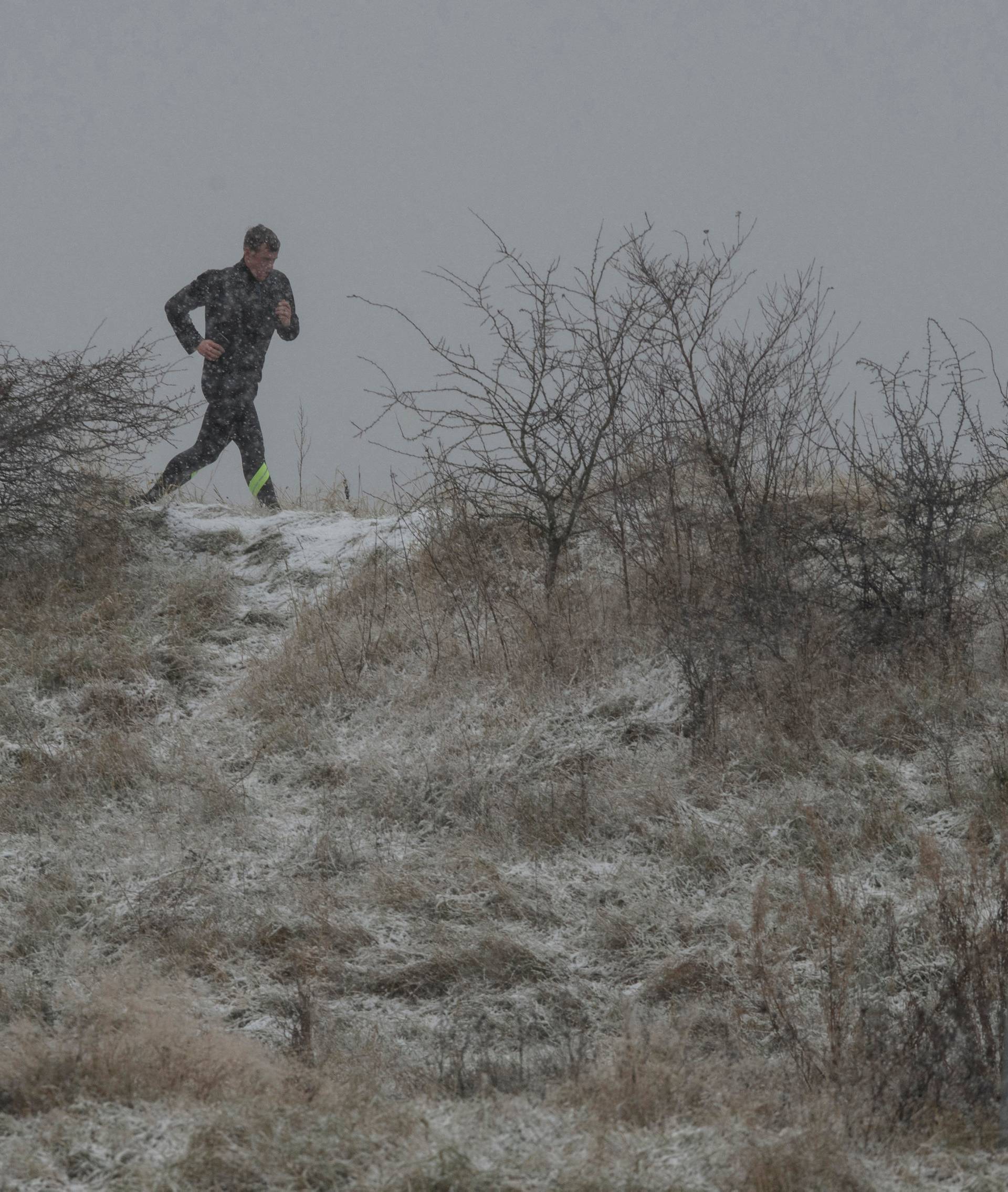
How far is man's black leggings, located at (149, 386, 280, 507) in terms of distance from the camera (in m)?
8.88

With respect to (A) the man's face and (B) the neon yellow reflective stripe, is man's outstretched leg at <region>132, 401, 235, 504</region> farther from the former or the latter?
(A) the man's face

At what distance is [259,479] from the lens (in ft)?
30.8

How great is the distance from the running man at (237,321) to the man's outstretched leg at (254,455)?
0.05 metres

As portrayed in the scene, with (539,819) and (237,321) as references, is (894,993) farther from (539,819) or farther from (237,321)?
(237,321)

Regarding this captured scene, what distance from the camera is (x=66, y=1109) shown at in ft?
9.89

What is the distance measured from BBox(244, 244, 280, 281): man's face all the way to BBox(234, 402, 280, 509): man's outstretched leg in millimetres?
940

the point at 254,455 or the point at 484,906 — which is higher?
the point at 254,455

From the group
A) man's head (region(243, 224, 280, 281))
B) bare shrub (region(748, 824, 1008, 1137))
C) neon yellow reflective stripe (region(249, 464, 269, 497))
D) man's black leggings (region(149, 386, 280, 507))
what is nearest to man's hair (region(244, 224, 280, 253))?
man's head (region(243, 224, 280, 281))

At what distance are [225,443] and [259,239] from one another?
1.55m

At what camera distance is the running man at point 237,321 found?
339 inches

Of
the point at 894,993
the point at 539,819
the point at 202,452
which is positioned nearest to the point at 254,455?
the point at 202,452

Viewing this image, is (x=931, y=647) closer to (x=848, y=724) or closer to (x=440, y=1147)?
(x=848, y=724)

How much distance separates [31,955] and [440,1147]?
2085mm

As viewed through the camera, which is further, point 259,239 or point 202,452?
point 202,452
